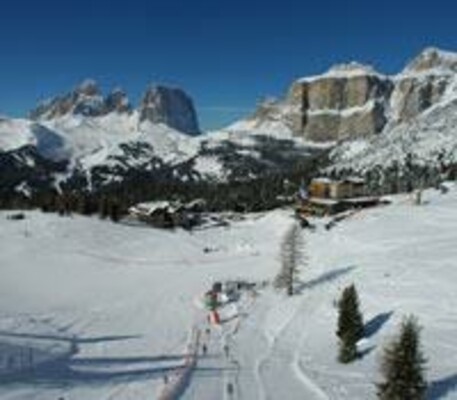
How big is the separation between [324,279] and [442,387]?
50582mm

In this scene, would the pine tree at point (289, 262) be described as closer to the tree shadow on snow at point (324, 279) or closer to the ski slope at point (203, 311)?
the tree shadow on snow at point (324, 279)

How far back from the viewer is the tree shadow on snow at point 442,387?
49.4 metres

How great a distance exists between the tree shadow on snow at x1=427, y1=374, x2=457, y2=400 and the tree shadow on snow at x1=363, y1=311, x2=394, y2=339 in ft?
47.9

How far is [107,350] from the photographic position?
74312mm

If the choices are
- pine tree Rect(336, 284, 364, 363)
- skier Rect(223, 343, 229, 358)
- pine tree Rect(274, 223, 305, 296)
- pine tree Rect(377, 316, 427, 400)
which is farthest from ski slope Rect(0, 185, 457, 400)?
pine tree Rect(377, 316, 427, 400)

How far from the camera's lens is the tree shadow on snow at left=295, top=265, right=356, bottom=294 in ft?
326

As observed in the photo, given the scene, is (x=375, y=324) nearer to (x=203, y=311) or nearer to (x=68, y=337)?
(x=68, y=337)

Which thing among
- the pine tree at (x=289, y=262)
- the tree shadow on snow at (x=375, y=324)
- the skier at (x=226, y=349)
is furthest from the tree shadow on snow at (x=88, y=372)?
the pine tree at (x=289, y=262)

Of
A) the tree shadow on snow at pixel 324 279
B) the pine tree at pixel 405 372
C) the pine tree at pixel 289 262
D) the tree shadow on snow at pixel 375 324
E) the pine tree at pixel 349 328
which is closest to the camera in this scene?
the pine tree at pixel 405 372

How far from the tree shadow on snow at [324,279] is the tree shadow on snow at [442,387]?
4606cm

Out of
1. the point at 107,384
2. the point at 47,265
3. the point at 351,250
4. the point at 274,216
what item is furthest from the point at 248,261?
the point at 107,384

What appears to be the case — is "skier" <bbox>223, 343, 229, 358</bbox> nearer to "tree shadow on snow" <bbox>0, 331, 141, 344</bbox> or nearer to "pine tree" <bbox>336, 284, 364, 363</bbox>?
"tree shadow on snow" <bbox>0, 331, 141, 344</bbox>

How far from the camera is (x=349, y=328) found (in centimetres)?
6297

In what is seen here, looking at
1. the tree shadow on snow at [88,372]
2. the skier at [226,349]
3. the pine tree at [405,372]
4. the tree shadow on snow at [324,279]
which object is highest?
the tree shadow on snow at [324,279]
